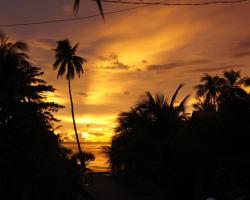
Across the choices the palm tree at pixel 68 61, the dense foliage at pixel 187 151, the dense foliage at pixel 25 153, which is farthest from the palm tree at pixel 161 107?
the palm tree at pixel 68 61

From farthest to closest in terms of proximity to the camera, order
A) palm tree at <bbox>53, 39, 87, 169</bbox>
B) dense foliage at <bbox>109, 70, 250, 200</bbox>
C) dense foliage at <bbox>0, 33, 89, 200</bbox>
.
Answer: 1. palm tree at <bbox>53, 39, 87, 169</bbox>
2. dense foliage at <bbox>109, 70, 250, 200</bbox>
3. dense foliage at <bbox>0, 33, 89, 200</bbox>

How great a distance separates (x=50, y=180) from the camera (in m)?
14.0

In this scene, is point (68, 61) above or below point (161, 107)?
above

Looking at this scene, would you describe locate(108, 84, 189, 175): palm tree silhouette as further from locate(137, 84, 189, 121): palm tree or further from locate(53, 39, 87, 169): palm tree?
locate(53, 39, 87, 169): palm tree

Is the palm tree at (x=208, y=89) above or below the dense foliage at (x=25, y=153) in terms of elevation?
above

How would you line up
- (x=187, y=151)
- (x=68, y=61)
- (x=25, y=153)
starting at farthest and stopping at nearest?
(x=68, y=61), (x=187, y=151), (x=25, y=153)

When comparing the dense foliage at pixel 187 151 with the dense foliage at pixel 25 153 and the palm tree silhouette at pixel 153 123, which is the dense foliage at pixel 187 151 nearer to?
the palm tree silhouette at pixel 153 123

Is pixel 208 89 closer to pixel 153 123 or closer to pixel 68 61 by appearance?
pixel 68 61

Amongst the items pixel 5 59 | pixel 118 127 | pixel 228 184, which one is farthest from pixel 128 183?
pixel 5 59

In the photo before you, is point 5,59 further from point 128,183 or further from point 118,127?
point 128,183

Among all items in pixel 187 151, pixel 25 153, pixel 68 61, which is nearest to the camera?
pixel 25 153

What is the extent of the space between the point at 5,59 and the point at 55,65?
116 feet

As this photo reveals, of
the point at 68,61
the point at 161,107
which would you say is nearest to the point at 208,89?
the point at 68,61

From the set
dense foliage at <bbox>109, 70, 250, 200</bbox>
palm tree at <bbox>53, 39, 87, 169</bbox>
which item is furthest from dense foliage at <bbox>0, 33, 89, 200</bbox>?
palm tree at <bbox>53, 39, 87, 169</bbox>
